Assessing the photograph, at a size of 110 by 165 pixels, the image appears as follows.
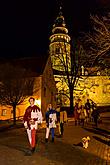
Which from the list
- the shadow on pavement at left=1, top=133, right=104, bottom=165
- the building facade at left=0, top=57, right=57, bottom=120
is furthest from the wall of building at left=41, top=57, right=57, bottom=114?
the shadow on pavement at left=1, top=133, right=104, bottom=165

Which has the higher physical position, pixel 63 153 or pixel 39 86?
pixel 39 86

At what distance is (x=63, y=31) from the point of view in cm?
7781

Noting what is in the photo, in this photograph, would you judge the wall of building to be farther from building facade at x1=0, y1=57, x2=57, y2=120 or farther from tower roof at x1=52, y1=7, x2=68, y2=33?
tower roof at x1=52, y1=7, x2=68, y2=33

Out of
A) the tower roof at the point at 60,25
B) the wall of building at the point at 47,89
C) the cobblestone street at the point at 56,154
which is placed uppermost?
the tower roof at the point at 60,25

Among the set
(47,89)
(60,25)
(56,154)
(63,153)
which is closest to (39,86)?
(47,89)

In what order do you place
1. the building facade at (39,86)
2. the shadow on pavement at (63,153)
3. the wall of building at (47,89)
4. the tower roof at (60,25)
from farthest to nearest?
1. the tower roof at (60,25)
2. the wall of building at (47,89)
3. the building facade at (39,86)
4. the shadow on pavement at (63,153)

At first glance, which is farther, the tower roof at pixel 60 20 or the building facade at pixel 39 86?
the tower roof at pixel 60 20

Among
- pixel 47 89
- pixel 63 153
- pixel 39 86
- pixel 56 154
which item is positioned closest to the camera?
pixel 56 154

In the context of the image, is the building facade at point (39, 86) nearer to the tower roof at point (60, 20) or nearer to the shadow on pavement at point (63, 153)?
the shadow on pavement at point (63, 153)

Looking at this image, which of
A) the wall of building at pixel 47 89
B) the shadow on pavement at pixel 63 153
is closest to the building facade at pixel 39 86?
the wall of building at pixel 47 89

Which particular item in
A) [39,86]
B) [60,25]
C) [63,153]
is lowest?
[63,153]

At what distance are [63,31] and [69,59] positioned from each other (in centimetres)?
2748

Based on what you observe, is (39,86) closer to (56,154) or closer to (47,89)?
(47,89)

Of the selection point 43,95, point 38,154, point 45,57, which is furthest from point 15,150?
point 45,57
